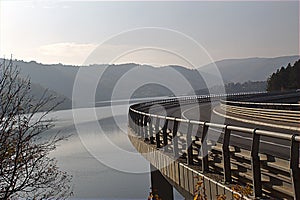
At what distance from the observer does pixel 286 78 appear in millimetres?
112625

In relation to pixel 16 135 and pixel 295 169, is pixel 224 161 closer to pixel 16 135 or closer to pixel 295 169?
pixel 295 169

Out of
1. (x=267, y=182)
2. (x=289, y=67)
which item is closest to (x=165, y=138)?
(x=267, y=182)

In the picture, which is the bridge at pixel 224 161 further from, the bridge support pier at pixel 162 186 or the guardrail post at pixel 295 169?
the bridge support pier at pixel 162 186

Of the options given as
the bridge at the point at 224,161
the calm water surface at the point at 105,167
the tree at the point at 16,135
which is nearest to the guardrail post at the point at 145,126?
the bridge at the point at 224,161

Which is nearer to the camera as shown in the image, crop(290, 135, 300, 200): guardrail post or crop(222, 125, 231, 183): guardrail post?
crop(290, 135, 300, 200): guardrail post

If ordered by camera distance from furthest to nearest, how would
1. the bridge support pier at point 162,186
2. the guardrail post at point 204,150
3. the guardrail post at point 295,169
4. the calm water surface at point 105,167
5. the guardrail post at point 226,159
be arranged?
the calm water surface at point 105,167 → the bridge support pier at point 162,186 → the guardrail post at point 204,150 → the guardrail post at point 226,159 → the guardrail post at point 295,169

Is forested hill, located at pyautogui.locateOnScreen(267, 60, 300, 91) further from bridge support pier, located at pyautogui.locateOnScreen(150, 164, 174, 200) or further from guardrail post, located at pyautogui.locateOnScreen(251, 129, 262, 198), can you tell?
guardrail post, located at pyautogui.locateOnScreen(251, 129, 262, 198)

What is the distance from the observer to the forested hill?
10762 cm

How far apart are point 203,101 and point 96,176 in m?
40.2

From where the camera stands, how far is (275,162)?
23.1 feet

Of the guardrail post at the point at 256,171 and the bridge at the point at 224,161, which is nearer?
the bridge at the point at 224,161

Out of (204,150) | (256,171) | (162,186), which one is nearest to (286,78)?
(162,186)

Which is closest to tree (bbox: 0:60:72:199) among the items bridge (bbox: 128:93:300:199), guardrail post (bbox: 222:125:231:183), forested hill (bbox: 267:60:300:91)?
bridge (bbox: 128:93:300:199)

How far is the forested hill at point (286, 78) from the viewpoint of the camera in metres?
108
